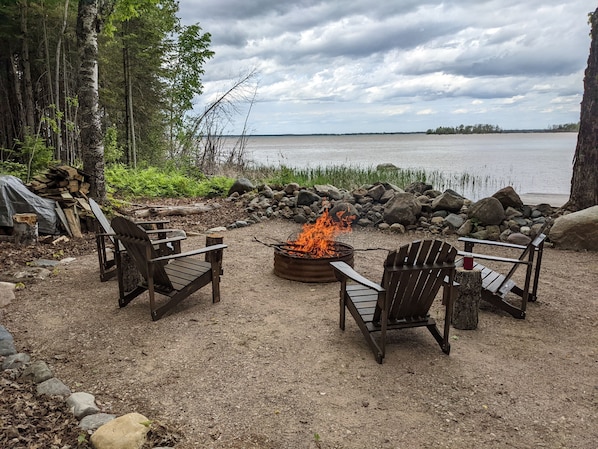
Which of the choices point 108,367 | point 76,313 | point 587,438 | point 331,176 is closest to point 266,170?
point 331,176

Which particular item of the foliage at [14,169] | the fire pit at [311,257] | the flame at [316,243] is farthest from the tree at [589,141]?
the foliage at [14,169]

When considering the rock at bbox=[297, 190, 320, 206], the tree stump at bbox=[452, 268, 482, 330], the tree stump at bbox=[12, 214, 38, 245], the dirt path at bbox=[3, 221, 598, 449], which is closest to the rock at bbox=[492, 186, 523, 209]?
the dirt path at bbox=[3, 221, 598, 449]

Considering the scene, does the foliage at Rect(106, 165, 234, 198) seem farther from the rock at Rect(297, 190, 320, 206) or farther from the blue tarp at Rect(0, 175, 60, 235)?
the blue tarp at Rect(0, 175, 60, 235)

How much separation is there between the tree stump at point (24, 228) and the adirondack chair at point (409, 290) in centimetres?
490

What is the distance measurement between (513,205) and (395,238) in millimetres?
2249

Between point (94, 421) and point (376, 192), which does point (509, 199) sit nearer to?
point (376, 192)

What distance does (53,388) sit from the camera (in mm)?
2873

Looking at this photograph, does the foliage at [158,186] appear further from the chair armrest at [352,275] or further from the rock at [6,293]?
the chair armrest at [352,275]

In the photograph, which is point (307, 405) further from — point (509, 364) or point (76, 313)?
point (76, 313)

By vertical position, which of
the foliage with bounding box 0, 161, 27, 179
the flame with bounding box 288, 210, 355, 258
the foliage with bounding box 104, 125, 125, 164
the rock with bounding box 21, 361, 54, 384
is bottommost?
the rock with bounding box 21, 361, 54, 384

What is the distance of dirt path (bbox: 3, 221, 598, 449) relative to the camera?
101 inches

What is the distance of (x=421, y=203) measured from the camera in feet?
28.0

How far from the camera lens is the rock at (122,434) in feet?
7.63

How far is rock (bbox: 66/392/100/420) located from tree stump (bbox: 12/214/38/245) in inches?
169
